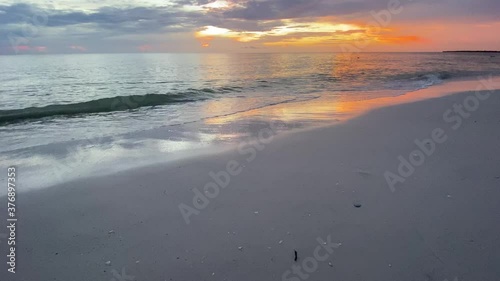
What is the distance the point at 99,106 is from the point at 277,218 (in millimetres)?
14731

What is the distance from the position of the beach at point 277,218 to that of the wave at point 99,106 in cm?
920

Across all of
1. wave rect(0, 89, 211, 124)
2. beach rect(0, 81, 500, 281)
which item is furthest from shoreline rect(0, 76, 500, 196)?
wave rect(0, 89, 211, 124)

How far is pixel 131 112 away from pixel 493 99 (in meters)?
15.3

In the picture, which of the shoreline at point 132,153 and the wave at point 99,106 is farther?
the wave at point 99,106

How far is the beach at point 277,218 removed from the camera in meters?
3.43

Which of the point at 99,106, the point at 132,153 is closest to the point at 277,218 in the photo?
the point at 132,153

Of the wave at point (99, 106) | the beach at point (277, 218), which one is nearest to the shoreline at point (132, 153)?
the beach at point (277, 218)

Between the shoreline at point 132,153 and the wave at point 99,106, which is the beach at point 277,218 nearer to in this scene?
the shoreline at point 132,153

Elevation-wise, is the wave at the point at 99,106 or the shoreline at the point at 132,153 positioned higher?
the shoreline at the point at 132,153

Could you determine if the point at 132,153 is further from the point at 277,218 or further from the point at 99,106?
the point at 99,106

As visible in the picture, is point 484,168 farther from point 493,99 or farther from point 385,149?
point 493,99

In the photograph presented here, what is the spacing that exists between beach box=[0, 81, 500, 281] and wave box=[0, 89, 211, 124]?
9203 millimetres

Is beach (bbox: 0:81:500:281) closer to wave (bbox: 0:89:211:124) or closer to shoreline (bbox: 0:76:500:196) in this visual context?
shoreline (bbox: 0:76:500:196)

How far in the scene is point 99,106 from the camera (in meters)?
16.7
